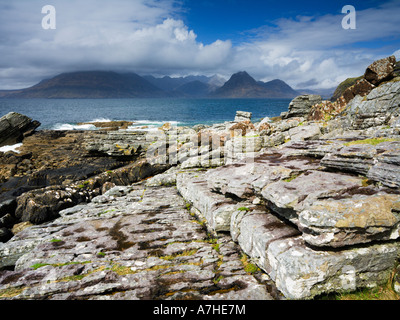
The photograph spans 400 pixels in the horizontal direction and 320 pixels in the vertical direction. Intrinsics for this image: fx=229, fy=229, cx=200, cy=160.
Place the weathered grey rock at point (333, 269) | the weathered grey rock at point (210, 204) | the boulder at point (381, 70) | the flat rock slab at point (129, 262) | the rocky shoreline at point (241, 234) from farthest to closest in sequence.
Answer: the boulder at point (381, 70) < the weathered grey rock at point (210, 204) < the flat rock slab at point (129, 262) < the rocky shoreline at point (241, 234) < the weathered grey rock at point (333, 269)

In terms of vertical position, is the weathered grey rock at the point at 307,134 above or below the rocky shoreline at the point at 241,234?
above

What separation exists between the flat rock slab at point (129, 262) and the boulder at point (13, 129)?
200ft

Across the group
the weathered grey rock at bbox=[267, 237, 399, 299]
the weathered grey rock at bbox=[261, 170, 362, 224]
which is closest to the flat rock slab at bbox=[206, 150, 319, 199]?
the weathered grey rock at bbox=[261, 170, 362, 224]

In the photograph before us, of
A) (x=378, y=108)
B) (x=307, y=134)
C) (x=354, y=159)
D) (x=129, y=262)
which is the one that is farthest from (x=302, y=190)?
(x=378, y=108)

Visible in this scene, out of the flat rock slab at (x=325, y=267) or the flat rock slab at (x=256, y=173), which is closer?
the flat rock slab at (x=325, y=267)

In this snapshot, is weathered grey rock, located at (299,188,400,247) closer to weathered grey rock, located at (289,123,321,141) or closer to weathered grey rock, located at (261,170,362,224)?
weathered grey rock, located at (261,170,362,224)

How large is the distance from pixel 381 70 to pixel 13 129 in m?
82.2

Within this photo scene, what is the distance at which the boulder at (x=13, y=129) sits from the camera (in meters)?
60.9

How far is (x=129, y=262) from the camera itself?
10.1 metres

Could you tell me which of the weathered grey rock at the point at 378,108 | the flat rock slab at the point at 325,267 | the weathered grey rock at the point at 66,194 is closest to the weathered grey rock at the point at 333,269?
the flat rock slab at the point at 325,267

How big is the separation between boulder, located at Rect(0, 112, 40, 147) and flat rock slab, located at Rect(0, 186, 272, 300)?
60.9 metres

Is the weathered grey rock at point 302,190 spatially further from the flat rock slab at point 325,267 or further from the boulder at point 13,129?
the boulder at point 13,129

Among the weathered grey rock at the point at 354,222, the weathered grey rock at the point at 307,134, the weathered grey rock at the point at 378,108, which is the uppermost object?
the weathered grey rock at the point at 378,108
